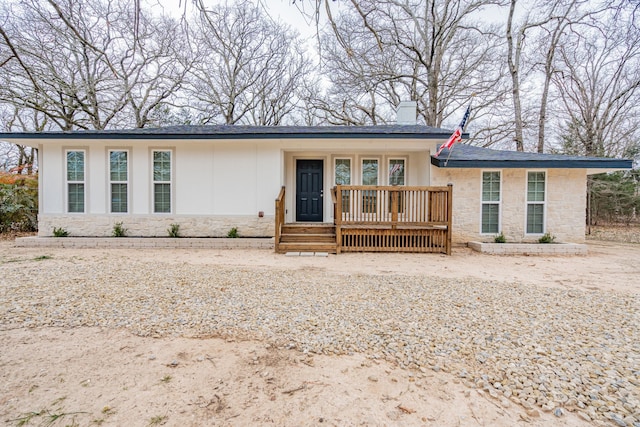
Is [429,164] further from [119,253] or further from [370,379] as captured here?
[119,253]

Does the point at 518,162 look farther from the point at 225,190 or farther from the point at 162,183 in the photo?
the point at 162,183

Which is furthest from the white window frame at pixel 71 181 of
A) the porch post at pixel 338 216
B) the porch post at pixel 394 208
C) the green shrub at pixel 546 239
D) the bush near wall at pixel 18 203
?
the green shrub at pixel 546 239

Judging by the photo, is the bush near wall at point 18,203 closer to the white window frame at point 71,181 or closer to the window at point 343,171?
the white window frame at point 71,181

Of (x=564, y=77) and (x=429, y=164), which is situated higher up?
(x=564, y=77)

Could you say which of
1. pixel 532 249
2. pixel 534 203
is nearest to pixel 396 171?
→ pixel 534 203

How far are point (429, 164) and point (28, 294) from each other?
27.8 ft

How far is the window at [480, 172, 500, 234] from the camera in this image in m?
8.22

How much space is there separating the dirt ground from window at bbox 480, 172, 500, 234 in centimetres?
732

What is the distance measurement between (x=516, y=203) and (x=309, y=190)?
5992mm

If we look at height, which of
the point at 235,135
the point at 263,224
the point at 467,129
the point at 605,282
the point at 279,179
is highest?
the point at 467,129

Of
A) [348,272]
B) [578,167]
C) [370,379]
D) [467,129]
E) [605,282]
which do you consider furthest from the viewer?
[467,129]

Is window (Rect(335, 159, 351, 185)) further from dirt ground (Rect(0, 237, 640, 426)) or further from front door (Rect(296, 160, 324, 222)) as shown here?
dirt ground (Rect(0, 237, 640, 426))

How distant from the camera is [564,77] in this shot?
49.3 feet

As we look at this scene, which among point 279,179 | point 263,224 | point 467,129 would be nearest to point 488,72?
point 467,129
